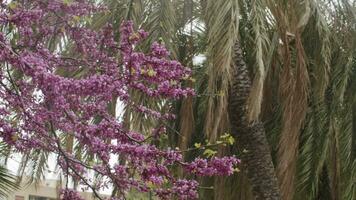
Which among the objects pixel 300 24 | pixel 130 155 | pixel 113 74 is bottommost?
pixel 130 155

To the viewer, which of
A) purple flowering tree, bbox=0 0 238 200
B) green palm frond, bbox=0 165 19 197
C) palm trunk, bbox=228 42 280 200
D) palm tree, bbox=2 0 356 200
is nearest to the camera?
purple flowering tree, bbox=0 0 238 200

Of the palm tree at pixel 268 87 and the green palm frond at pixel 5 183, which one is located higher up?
the palm tree at pixel 268 87

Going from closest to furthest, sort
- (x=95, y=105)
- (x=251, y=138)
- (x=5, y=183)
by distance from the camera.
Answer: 1. (x=95, y=105)
2. (x=5, y=183)
3. (x=251, y=138)

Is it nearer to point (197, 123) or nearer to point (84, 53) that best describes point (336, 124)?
point (197, 123)

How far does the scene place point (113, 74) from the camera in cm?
476

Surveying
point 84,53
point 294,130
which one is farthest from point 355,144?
point 84,53

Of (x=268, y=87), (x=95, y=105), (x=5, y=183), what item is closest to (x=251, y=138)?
(x=268, y=87)

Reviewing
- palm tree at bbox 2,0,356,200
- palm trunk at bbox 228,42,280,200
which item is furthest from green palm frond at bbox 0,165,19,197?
palm trunk at bbox 228,42,280,200

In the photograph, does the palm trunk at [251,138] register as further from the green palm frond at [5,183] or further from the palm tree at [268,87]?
the green palm frond at [5,183]

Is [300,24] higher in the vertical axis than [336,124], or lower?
higher

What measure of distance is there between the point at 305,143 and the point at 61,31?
18.4ft

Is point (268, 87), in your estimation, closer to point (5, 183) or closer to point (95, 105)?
point (5, 183)

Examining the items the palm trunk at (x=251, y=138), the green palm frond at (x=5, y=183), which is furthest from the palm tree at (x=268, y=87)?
the green palm frond at (x=5, y=183)

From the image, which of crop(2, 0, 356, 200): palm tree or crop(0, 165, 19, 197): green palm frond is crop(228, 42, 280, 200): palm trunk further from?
crop(0, 165, 19, 197): green palm frond
